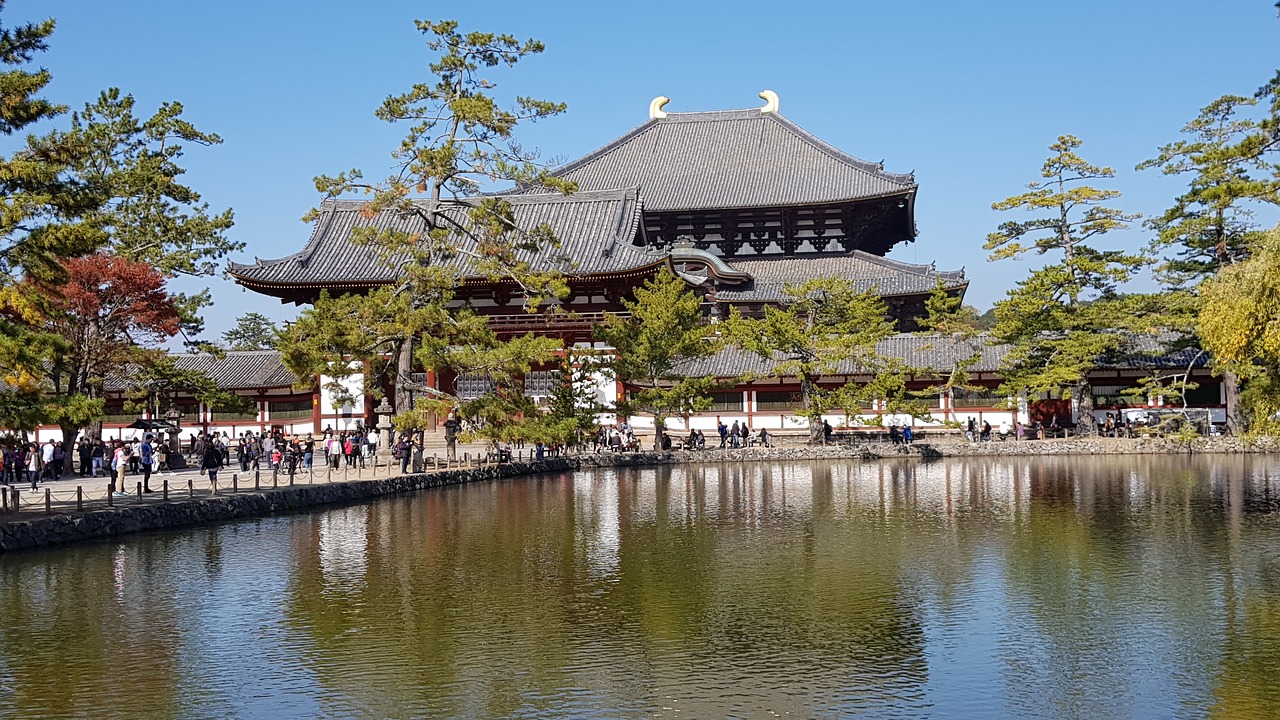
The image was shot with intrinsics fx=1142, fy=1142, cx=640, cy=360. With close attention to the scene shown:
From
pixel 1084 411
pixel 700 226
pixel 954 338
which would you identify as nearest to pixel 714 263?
pixel 700 226

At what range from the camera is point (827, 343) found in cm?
4175

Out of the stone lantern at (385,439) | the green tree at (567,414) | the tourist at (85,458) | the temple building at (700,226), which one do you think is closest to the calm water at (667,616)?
the green tree at (567,414)

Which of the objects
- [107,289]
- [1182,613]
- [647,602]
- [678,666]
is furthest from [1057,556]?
[107,289]

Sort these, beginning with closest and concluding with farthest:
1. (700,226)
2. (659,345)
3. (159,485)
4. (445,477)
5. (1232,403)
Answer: (159,485), (445,477), (659,345), (1232,403), (700,226)

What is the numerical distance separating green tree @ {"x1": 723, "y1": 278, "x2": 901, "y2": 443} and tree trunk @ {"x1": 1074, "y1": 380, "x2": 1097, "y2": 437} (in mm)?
6668

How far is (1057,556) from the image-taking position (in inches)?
695

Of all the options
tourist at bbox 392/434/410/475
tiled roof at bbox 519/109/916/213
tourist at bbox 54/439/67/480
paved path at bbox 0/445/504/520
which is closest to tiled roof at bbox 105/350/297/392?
paved path at bbox 0/445/504/520

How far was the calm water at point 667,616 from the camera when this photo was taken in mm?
10641

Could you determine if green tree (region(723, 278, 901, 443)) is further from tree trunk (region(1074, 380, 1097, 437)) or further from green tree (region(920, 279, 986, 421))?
tree trunk (region(1074, 380, 1097, 437))

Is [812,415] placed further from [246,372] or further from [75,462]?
[75,462]

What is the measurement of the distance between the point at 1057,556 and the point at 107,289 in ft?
89.6

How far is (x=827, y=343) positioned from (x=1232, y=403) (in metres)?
15.3

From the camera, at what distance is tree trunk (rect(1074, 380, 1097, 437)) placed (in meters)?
43.5

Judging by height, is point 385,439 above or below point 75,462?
above
